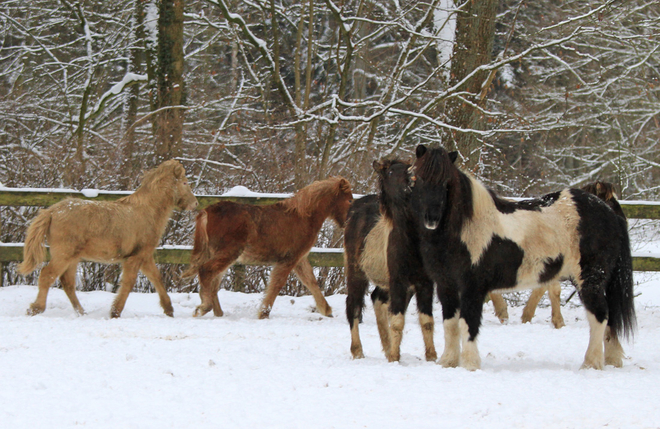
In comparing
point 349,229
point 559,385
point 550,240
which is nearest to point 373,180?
point 349,229

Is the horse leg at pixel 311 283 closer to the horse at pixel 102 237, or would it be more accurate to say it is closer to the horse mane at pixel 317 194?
the horse mane at pixel 317 194

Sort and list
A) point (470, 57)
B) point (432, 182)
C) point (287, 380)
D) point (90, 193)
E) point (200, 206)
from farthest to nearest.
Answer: point (470, 57)
point (200, 206)
point (90, 193)
point (432, 182)
point (287, 380)

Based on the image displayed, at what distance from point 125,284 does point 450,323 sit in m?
4.11

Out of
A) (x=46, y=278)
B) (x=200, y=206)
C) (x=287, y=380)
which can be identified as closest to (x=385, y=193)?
(x=287, y=380)

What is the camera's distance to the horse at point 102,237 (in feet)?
24.8

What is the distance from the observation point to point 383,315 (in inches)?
232

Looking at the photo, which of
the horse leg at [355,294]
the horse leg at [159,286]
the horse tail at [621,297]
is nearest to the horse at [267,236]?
the horse leg at [159,286]

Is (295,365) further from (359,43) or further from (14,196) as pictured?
(359,43)

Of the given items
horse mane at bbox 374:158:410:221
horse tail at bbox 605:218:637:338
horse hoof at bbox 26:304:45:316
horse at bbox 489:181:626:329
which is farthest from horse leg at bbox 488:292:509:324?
horse hoof at bbox 26:304:45:316

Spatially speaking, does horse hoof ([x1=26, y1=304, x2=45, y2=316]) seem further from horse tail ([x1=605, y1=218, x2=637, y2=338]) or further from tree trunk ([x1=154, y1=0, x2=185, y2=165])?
horse tail ([x1=605, y1=218, x2=637, y2=338])

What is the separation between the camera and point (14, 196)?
9.16 meters

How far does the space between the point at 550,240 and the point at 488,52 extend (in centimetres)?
705

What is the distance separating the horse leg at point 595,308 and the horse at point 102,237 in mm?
4705

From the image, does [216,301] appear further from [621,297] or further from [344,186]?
[621,297]
